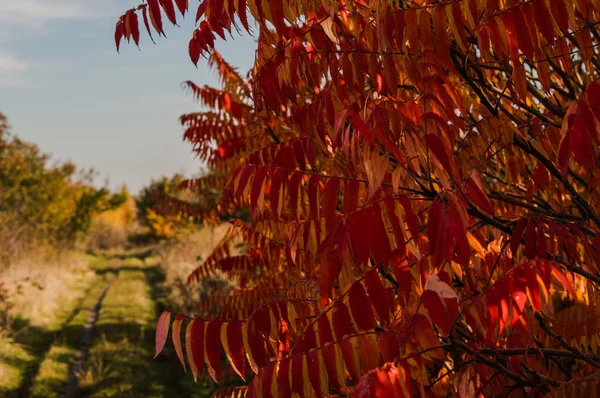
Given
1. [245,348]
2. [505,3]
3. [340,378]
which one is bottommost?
[340,378]

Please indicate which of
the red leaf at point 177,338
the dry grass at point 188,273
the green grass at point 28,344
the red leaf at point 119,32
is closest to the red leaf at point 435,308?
the red leaf at point 177,338

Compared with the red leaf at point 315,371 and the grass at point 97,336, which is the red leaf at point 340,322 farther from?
the grass at point 97,336

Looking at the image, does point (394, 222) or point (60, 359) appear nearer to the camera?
point (394, 222)

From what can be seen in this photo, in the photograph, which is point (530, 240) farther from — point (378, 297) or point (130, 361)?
point (130, 361)

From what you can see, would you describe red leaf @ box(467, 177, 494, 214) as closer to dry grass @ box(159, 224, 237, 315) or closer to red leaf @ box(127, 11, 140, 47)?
red leaf @ box(127, 11, 140, 47)

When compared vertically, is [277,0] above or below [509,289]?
above

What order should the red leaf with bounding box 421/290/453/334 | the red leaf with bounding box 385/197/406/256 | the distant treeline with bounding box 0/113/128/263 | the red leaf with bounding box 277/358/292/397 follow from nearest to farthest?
the red leaf with bounding box 421/290/453/334 < the red leaf with bounding box 385/197/406/256 < the red leaf with bounding box 277/358/292/397 < the distant treeline with bounding box 0/113/128/263

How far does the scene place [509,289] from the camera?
1643 millimetres

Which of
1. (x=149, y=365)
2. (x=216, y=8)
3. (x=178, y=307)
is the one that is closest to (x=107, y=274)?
(x=178, y=307)

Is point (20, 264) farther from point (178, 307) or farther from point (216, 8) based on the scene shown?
point (216, 8)

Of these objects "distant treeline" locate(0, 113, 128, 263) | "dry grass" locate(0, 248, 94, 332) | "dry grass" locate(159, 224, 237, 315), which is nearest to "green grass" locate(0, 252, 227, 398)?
"dry grass" locate(0, 248, 94, 332)

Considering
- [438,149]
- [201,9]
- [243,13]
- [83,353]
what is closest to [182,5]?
[201,9]

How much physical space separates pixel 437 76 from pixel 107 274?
19.5 meters

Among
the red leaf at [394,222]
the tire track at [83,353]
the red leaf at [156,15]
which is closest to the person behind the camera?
the red leaf at [394,222]
